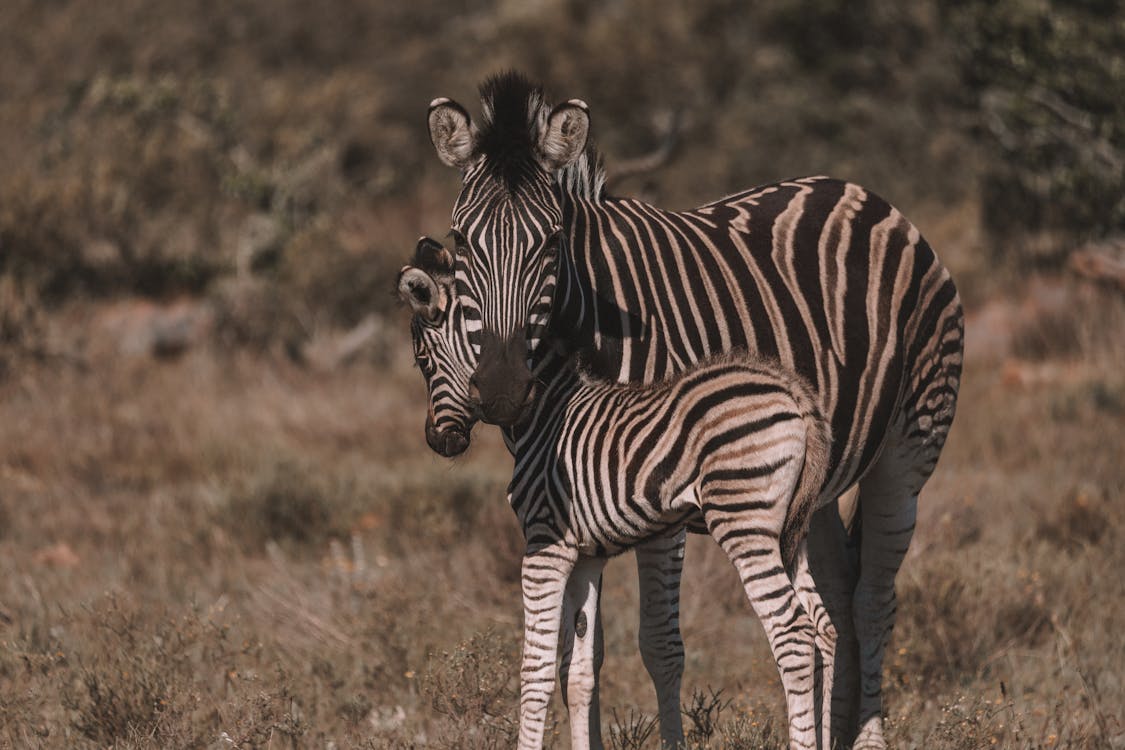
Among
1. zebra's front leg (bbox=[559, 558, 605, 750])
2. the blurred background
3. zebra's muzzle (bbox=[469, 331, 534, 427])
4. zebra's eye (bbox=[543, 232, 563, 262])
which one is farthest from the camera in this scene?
the blurred background

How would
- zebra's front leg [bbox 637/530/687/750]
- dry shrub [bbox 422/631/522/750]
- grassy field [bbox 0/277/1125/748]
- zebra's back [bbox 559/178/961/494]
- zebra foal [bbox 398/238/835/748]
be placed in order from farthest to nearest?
1. grassy field [bbox 0/277/1125/748]
2. zebra's front leg [bbox 637/530/687/750]
3. dry shrub [bbox 422/631/522/750]
4. zebra's back [bbox 559/178/961/494]
5. zebra foal [bbox 398/238/835/748]

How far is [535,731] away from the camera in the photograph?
183 inches

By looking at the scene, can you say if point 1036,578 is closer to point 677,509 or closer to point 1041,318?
point 677,509

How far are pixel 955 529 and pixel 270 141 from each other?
14.0 metres

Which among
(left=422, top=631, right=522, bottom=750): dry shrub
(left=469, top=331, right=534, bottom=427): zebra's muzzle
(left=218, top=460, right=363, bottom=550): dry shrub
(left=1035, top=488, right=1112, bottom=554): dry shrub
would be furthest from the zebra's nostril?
(left=1035, top=488, right=1112, bottom=554): dry shrub

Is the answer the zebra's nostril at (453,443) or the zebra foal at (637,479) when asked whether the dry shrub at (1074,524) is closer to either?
the zebra foal at (637,479)

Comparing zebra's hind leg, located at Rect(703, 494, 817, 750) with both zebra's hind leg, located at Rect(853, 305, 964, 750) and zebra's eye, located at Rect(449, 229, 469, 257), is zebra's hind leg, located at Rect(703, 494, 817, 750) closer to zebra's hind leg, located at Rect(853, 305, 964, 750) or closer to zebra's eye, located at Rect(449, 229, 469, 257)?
zebra's eye, located at Rect(449, 229, 469, 257)

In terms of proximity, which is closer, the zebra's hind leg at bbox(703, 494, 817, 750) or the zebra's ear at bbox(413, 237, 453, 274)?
the zebra's hind leg at bbox(703, 494, 817, 750)

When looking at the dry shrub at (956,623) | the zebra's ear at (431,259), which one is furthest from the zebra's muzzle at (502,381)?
the dry shrub at (956,623)

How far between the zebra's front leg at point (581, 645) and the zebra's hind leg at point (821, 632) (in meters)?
0.72

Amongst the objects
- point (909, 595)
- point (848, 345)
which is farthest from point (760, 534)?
point (909, 595)

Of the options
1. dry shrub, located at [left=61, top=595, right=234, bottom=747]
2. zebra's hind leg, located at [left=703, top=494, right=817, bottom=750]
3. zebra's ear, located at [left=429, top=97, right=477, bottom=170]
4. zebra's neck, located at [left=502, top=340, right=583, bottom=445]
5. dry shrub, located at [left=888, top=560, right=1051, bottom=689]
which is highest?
zebra's ear, located at [left=429, top=97, right=477, bottom=170]

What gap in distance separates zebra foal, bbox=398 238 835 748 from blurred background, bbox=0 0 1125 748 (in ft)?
2.87

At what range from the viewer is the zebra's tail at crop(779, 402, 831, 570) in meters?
4.34
